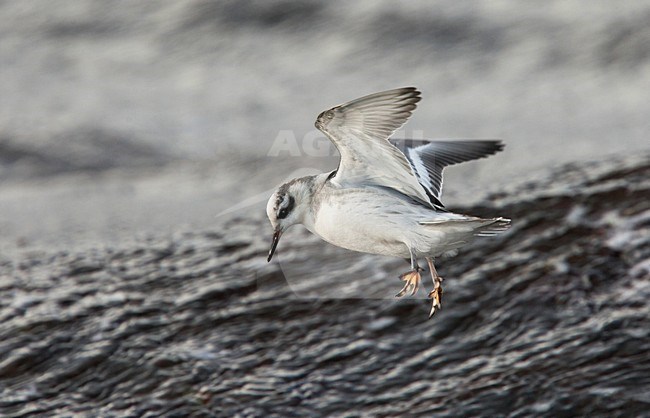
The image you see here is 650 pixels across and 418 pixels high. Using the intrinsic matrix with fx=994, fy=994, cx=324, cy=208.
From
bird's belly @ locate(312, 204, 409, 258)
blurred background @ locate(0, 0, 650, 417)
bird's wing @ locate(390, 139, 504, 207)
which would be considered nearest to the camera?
bird's belly @ locate(312, 204, 409, 258)

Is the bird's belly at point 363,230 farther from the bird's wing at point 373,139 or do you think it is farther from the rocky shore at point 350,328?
the rocky shore at point 350,328

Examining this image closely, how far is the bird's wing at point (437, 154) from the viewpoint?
17.0 ft

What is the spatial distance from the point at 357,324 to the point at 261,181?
12.6 ft

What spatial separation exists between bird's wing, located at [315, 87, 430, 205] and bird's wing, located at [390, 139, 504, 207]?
1.03 ft

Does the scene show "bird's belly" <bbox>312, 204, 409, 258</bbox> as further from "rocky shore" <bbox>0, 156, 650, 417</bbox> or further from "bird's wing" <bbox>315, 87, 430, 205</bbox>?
"rocky shore" <bbox>0, 156, 650, 417</bbox>

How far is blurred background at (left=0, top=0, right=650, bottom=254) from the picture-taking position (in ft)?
36.1

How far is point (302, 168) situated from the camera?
11.7 m

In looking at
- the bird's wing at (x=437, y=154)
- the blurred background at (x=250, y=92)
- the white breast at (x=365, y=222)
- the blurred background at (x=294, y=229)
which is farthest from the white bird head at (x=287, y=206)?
the blurred background at (x=250, y=92)

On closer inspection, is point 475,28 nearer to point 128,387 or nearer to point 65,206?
point 65,206

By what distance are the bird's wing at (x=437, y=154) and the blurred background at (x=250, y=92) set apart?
163 inches

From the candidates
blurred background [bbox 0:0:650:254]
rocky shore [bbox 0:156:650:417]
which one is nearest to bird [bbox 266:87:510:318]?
rocky shore [bbox 0:156:650:417]

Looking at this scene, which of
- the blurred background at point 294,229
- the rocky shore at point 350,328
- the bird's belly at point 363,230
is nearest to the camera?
the bird's belly at point 363,230

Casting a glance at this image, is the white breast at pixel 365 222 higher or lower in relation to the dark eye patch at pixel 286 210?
lower

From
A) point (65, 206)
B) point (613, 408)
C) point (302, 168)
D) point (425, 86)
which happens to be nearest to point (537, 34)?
point (425, 86)
